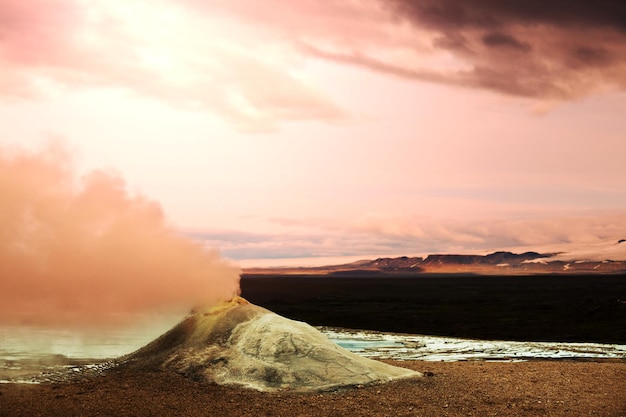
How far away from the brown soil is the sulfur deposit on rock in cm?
74

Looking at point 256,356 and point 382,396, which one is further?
point 256,356

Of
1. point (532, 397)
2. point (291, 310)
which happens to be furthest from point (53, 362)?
point (291, 310)

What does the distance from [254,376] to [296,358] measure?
175cm

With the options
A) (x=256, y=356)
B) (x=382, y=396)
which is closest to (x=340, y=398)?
(x=382, y=396)

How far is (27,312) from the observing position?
38.6m

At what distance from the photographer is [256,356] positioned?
22.9 meters

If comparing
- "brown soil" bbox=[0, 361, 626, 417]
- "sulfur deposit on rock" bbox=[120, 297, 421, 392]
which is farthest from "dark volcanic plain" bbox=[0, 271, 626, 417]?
"sulfur deposit on rock" bbox=[120, 297, 421, 392]

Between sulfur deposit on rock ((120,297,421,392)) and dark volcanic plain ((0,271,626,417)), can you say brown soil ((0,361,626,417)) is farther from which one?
sulfur deposit on rock ((120,297,421,392))

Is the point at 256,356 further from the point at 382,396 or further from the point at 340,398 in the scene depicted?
the point at 382,396

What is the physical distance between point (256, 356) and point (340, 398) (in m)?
4.54

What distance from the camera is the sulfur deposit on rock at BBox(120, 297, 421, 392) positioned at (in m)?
21.4

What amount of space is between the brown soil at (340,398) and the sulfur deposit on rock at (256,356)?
2.43 feet

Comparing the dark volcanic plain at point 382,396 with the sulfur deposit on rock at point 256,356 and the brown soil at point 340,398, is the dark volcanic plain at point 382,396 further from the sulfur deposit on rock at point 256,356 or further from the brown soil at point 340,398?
the sulfur deposit on rock at point 256,356

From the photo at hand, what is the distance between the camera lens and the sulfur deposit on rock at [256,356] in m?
21.4
